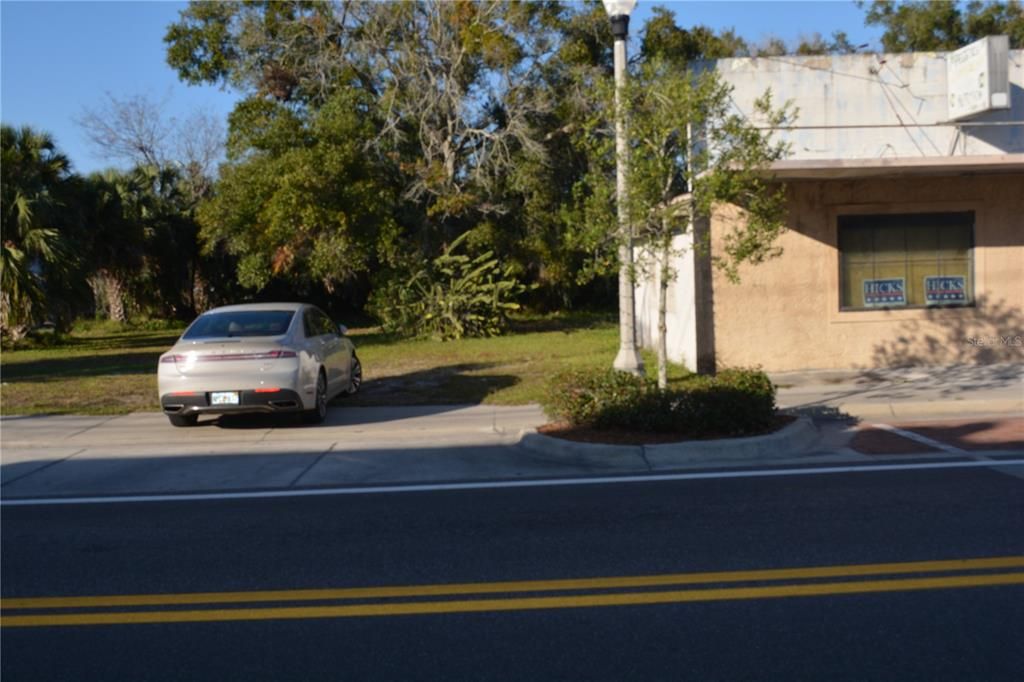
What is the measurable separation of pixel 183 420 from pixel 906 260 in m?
11.3

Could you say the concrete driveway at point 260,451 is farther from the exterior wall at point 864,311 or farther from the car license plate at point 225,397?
the exterior wall at point 864,311

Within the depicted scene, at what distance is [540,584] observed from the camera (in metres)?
5.91

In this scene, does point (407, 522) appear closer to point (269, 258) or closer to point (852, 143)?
point (852, 143)

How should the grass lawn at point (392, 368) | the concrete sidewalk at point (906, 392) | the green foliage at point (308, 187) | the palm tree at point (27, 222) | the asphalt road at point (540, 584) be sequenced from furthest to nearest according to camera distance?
the green foliage at point (308, 187)
the palm tree at point (27, 222)
the grass lawn at point (392, 368)
the concrete sidewalk at point (906, 392)
the asphalt road at point (540, 584)

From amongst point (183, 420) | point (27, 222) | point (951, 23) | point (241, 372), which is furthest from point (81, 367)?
point (951, 23)

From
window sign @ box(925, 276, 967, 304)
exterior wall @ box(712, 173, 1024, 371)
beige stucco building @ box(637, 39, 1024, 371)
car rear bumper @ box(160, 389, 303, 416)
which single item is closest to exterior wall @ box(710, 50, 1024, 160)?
beige stucco building @ box(637, 39, 1024, 371)

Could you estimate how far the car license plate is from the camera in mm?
11570

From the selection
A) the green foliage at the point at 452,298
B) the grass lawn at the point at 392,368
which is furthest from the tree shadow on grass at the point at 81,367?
the green foliage at the point at 452,298

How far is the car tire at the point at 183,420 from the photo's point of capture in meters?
12.4

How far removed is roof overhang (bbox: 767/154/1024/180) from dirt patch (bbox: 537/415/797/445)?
14.8ft

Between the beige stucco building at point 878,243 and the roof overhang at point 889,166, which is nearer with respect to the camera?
the roof overhang at point 889,166

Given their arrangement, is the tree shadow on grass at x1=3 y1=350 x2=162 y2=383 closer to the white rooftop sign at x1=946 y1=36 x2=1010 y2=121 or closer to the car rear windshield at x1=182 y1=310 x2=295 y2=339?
the car rear windshield at x1=182 y1=310 x2=295 y2=339

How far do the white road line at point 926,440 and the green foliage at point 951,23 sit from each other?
32838 mm

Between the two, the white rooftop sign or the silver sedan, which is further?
the white rooftop sign
